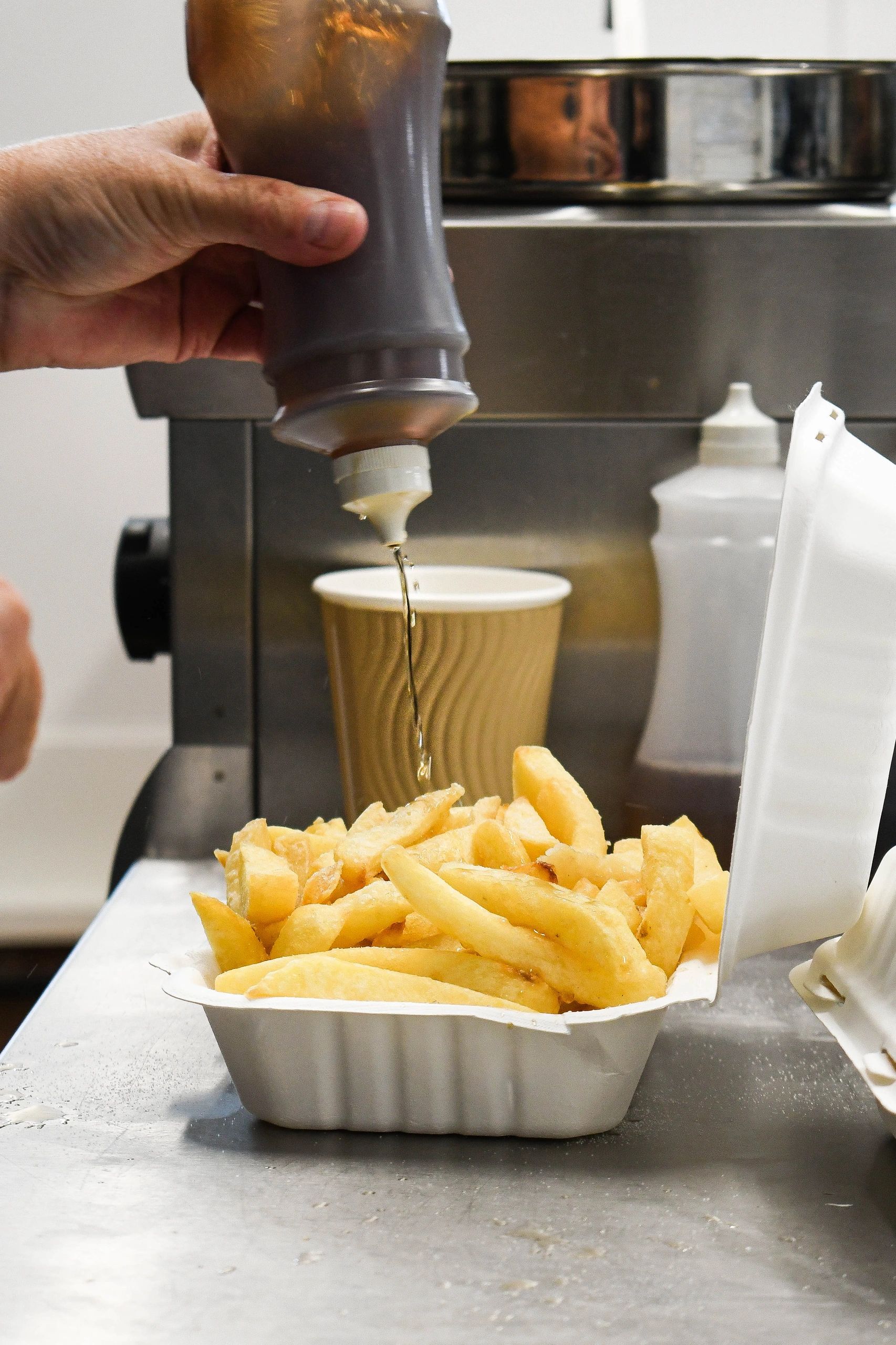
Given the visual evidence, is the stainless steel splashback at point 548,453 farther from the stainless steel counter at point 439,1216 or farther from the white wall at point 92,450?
the white wall at point 92,450

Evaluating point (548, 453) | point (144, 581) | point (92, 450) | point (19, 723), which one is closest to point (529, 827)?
point (19, 723)

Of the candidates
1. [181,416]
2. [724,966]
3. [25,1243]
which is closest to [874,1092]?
[724,966]

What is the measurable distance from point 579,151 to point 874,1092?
2.87 ft

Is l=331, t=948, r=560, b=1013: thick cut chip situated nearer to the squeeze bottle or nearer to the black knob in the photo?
the squeeze bottle

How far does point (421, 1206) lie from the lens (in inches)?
23.0

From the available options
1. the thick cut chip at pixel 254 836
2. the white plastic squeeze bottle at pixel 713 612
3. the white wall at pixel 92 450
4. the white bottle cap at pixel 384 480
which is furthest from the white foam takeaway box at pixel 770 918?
the white wall at pixel 92 450

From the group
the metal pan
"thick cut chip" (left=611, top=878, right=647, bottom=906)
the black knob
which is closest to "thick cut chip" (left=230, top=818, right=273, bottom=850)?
"thick cut chip" (left=611, top=878, right=647, bottom=906)

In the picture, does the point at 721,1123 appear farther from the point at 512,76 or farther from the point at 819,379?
the point at 512,76

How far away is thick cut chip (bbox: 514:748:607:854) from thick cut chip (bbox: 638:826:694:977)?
0.35ft

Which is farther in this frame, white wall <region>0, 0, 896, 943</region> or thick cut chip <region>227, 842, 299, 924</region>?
white wall <region>0, 0, 896, 943</region>

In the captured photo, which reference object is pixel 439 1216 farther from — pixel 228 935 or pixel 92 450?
pixel 92 450

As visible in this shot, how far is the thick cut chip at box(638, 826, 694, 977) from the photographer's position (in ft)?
2.19

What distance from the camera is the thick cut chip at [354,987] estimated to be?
0.61 m

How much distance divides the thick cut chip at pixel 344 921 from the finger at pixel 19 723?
159mm
